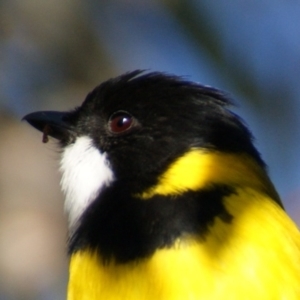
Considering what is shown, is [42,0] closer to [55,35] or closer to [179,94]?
[55,35]

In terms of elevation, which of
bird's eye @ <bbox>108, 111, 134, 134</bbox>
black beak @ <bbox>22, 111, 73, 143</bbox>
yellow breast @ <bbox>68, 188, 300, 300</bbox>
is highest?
black beak @ <bbox>22, 111, 73, 143</bbox>

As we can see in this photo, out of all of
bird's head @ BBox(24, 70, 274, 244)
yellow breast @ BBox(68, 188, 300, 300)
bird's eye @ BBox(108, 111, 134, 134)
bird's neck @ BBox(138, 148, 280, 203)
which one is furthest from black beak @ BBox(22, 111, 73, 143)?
yellow breast @ BBox(68, 188, 300, 300)

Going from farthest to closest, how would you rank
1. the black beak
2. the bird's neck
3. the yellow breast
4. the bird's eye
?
the black beak, the bird's eye, the bird's neck, the yellow breast

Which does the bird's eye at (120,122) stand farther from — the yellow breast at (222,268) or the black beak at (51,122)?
the yellow breast at (222,268)

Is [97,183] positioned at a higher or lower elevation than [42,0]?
lower

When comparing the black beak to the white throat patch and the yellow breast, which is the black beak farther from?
the yellow breast

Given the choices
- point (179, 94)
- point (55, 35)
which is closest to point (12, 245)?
point (55, 35)

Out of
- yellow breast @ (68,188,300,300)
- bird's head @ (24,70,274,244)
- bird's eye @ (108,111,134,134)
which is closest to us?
yellow breast @ (68,188,300,300)
